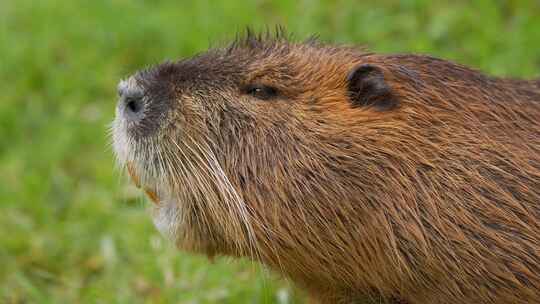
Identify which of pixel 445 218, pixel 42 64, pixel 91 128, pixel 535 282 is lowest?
pixel 535 282

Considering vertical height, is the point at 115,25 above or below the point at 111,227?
above

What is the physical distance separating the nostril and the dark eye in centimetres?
33

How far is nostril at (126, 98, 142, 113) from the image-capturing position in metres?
3.00

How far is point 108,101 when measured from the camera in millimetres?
5809

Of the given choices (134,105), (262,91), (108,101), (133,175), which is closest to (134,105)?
(134,105)

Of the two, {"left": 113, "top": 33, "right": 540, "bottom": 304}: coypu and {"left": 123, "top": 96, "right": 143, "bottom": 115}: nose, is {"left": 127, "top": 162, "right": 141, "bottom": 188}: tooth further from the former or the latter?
{"left": 123, "top": 96, "right": 143, "bottom": 115}: nose

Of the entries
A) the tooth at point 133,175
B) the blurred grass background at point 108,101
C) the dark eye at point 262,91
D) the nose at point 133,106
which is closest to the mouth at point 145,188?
the tooth at point 133,175

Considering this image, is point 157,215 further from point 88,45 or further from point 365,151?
point 88,45

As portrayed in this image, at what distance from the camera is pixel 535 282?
2793mm

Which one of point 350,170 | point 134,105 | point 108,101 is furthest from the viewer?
point 108,101

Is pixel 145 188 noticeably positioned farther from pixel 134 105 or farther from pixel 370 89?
pixel 370 89

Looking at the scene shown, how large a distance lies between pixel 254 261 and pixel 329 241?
0.26 meters

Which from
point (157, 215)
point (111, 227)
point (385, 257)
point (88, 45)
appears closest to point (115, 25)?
point (88, 45)

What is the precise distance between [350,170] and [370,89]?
0.87ft
